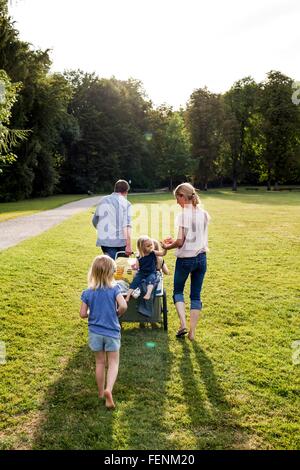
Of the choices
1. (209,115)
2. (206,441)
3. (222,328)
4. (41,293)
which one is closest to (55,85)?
(209,115)

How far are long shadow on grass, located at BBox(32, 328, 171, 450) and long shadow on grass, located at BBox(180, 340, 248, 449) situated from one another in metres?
0.29

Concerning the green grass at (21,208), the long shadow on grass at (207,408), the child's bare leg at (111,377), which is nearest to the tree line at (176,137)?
the green grass at (21,208)

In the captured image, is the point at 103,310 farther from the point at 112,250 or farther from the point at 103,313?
the point at 112,250

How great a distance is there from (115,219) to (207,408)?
3.46m

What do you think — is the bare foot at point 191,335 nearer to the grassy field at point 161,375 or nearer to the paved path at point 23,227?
the grassy field at point 161,375

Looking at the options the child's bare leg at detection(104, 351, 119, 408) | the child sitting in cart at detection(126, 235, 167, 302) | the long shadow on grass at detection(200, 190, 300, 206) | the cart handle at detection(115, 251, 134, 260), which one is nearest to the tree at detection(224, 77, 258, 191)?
the long shadow on grass at detection(200, 190, 300, 206)

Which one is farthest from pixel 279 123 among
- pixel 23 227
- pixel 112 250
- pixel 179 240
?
pixel 179 240

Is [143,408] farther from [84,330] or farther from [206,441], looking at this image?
[84,330]

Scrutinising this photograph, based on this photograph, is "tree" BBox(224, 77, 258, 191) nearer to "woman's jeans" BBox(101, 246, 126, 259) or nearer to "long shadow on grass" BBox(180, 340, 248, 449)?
"woman's jeans" BBox(101, 246, 126, 259)

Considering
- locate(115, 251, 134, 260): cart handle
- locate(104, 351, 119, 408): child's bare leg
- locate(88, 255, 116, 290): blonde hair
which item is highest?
locate(88, 255, 116, 290): blonde hair

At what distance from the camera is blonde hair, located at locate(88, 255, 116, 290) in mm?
4359

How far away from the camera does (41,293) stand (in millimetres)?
8430

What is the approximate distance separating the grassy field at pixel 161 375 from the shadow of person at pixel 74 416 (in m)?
0.01
